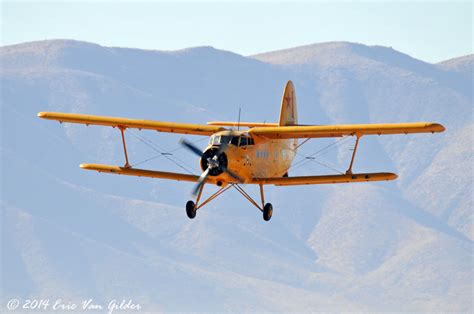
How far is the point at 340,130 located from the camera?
6319 cm

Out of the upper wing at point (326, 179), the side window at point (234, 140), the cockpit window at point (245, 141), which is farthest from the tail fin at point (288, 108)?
the side window at point (234, 140)

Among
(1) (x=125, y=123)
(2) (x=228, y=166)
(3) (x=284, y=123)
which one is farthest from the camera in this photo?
(3) (x=284, y=123)

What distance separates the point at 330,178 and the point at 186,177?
22.0ft

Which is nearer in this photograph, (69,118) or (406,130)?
(406,130)

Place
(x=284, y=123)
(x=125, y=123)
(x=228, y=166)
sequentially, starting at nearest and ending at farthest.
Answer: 1. (x=228, y=166)
2. (x=125, y=123)
3. (x=284, y=123)

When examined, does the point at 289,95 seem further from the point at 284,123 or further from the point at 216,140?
the point at 216,140

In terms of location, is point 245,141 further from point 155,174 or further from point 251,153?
point 155,174

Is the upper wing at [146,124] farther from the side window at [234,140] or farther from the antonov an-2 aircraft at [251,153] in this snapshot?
the side window at [234,140]

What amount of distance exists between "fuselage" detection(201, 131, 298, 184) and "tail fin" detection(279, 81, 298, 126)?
6.18m

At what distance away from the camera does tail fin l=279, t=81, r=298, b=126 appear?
74625 millimetres

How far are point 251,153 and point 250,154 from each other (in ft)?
0.56

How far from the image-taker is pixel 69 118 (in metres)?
68.1

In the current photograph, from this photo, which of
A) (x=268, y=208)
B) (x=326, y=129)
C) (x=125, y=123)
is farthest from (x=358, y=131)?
(x=125, y=123)

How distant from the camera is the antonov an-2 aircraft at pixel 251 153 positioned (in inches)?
2391
